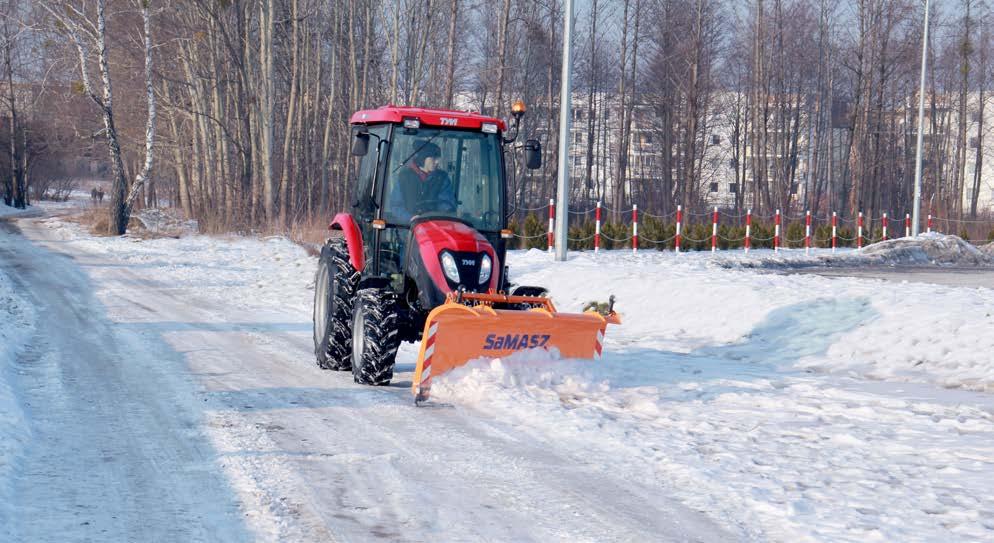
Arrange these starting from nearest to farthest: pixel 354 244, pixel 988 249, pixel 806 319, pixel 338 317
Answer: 1. pixel 338 317
2. pixel 354 244
3. pixel 806 319
4. pixel 988 249

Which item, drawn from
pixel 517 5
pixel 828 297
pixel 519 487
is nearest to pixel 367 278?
pixel 519 487

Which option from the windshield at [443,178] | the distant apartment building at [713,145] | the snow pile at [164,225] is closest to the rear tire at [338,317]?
the windshield at [443,178]

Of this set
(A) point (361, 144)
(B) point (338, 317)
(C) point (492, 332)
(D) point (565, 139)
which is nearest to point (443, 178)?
(A) point (361, 144)

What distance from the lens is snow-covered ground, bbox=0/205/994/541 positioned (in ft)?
16.8

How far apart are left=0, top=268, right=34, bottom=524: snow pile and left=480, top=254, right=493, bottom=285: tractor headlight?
144 inches

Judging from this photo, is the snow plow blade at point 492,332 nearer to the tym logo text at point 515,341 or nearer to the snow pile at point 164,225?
the tym logo text at point 515,341

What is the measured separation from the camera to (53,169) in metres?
66.9

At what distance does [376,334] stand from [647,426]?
7.94ft

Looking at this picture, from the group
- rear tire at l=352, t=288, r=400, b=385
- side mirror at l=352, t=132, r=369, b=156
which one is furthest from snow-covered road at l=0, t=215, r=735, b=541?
side mirror at l=352, t=132, r=369, b=156

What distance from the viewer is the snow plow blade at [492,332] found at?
777 centimetres

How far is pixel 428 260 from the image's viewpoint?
27.3 feet

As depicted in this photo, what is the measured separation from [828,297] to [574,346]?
5932mm

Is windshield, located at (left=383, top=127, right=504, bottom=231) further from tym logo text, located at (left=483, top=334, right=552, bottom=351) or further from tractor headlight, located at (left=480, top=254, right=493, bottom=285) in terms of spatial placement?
tym logo text, located at (left=483, top=334, right=552, bottom=351)

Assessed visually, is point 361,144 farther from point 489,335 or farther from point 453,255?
point 489,335
